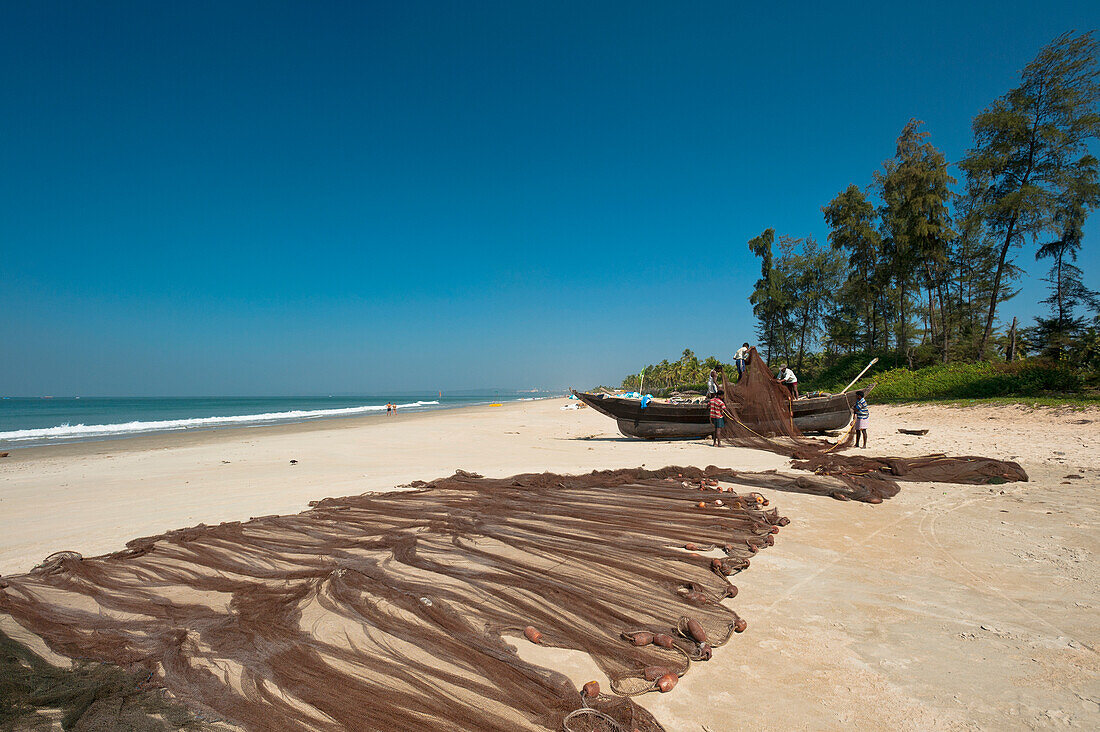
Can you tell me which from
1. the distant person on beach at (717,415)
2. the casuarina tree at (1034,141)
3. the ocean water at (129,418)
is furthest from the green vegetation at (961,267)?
the ocean water at (129,418)

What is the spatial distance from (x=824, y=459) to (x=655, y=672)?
860cm

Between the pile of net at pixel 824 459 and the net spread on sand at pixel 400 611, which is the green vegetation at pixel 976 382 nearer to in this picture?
the pile of net at pixel 824 459

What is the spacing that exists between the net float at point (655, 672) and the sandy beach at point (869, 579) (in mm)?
113

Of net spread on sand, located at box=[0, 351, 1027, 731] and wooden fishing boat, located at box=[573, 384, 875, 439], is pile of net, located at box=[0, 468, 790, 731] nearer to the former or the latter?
net spread on sand, located at box=[0, 351, 1027, 731]

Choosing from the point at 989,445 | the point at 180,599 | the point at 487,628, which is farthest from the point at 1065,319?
the point at 180,599

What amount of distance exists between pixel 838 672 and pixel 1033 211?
2706cm

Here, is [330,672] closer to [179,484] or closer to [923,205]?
[179,484]

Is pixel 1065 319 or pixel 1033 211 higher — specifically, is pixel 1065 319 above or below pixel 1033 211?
below

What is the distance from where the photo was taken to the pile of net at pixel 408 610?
2.31m

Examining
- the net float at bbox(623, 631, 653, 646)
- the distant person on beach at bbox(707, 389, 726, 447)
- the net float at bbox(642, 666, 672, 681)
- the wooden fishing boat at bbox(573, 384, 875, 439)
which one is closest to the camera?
the net float at bbox(642, 666, 672, 681)

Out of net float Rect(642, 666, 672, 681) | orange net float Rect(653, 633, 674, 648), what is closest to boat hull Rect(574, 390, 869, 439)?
orange net float Rect(653, 633, 674, 648)

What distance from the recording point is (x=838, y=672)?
2641 millimetres

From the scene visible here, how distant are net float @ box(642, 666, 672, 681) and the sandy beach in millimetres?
113

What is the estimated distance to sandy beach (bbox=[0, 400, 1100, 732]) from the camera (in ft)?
7.86
